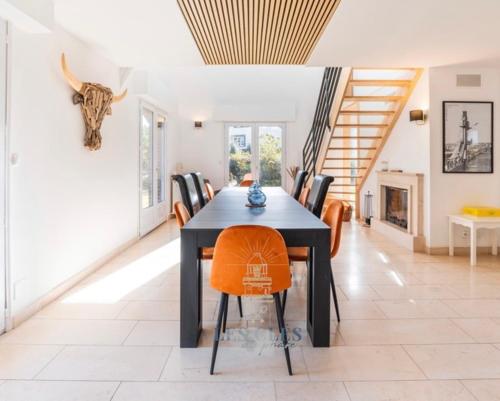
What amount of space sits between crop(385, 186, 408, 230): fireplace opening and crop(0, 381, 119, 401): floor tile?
4857 mm

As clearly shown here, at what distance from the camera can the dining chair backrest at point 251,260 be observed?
82.5 inches

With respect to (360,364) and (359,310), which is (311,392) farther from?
(359,310)

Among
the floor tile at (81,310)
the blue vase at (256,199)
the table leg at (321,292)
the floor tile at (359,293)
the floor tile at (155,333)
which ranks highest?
the blue vase at (256,199)

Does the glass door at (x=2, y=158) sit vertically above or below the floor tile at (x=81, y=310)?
above

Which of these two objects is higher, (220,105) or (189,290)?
(220,105)

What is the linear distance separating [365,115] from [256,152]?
3155mm

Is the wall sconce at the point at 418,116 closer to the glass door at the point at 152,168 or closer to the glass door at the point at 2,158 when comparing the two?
the glass door at the point at 152,168

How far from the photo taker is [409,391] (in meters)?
1.98

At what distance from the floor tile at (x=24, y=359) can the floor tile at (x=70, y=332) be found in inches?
3.5

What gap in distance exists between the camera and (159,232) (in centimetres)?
669

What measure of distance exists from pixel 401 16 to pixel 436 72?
195cm

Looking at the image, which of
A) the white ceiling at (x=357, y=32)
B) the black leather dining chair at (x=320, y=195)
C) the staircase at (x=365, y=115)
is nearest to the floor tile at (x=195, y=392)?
the black leather dining chair at (x=320, y=195)

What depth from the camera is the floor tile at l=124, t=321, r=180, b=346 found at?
8.34 ft

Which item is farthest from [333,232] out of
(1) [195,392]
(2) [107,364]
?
(2) [107,364]
